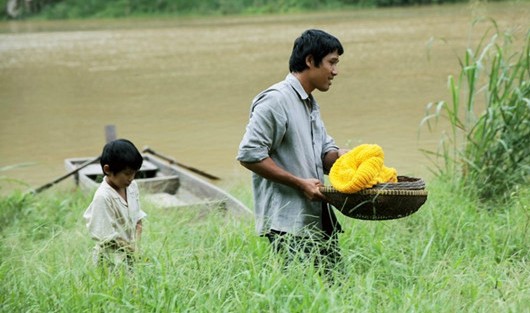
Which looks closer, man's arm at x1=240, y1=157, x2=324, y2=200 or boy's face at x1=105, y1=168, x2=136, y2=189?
man's arm at x1=240, y1=157, x2=324, y2=200

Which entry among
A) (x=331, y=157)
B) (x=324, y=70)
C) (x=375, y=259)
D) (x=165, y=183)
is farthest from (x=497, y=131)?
(x=165, y=183)

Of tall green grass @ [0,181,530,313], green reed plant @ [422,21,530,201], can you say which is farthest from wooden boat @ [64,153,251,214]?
tall green grass @ [0,181,530,313]

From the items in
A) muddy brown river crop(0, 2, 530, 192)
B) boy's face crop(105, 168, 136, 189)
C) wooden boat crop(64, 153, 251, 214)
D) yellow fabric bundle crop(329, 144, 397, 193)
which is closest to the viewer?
yellow fabric bundle crop(329, 144, 397, 193)

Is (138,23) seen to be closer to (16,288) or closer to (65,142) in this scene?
(65,142)

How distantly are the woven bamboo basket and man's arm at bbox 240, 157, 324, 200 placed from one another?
0.03 meters

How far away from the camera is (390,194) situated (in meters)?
2.90

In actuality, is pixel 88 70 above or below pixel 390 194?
below

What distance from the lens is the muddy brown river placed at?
359 inches

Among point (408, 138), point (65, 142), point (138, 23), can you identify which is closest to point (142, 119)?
point (65, 142)

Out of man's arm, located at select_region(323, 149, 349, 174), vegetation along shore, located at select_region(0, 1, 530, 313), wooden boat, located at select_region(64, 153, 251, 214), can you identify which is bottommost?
wooden boat, located at select_region(64, 153, 251, 214)

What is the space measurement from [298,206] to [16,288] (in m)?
1.06

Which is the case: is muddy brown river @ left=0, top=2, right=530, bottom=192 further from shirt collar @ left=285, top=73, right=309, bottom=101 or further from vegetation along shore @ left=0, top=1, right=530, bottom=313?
shirt collar @ left=285, top=73, right=309, bottom=101

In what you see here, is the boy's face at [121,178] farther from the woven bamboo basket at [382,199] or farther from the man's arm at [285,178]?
the woven bamboo basket at [382,199]

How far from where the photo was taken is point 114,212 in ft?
10.4
